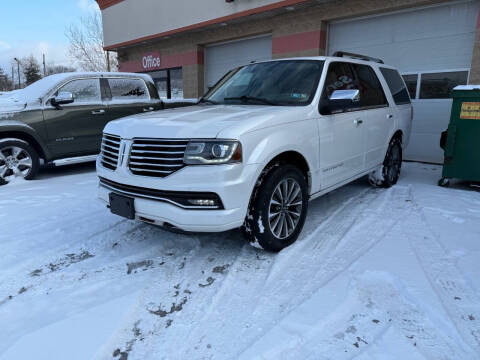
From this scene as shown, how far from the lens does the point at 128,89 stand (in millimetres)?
7406

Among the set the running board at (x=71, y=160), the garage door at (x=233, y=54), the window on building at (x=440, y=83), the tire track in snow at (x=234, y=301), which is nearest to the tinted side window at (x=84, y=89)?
the running board at (x=71, y=160)

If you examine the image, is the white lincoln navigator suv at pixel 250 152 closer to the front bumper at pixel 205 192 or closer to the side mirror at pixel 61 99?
the front bumper at pixel 205 192

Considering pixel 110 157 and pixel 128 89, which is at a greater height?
pixel 128 89

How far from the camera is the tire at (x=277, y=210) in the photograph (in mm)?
3004

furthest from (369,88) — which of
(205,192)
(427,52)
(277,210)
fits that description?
(427,52)

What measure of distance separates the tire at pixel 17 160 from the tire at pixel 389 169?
561 cm

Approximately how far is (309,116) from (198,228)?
1.57 metres

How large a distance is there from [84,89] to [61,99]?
677 millimetres

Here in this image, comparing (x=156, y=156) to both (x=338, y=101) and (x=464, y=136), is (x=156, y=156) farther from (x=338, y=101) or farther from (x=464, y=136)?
(x=464, y=136)

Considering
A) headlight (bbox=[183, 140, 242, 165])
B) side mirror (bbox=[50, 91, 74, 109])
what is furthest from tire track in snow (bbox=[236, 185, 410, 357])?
side mirror (bbox=[50, 91, 74, 109])

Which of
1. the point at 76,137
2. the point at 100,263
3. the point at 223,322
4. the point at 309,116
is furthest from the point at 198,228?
the point at 76,137

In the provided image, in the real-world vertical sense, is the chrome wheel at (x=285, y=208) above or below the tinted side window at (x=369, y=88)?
below

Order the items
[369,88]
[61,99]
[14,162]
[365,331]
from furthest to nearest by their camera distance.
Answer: [61,99] < [14,162] < [369,88] < [365,331]

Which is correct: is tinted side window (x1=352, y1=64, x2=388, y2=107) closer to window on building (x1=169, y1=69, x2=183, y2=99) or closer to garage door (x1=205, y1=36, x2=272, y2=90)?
garage door (x1=205, y1=36, x2=272, y2=90)
